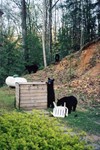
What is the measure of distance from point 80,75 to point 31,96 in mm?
7196

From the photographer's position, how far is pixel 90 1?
30359 mm

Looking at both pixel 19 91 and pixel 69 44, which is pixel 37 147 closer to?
pixel 19 91

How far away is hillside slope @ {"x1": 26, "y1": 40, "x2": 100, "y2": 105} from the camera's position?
1439 centimetres

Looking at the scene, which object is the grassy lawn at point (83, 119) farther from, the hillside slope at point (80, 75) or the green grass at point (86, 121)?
the hillside slope at point (80, 75)

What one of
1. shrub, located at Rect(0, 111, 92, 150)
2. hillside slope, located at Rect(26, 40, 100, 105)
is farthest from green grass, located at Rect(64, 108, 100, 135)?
shrub, located at Rect(0, 111, 92, 150)

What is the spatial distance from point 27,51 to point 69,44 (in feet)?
16.1

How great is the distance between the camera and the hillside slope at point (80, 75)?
14387 millimetres

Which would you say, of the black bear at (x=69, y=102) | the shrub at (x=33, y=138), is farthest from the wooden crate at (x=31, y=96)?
the shrub at (x=33, y=138)

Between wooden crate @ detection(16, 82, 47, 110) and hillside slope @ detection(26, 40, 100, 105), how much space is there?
73.7 inches

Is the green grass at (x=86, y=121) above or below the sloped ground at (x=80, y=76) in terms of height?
below

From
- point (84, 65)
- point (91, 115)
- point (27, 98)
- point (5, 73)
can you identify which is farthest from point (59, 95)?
point (5, 73)

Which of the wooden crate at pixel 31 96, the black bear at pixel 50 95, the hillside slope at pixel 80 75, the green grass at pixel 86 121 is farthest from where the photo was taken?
the hillside slope at pixel 80 75

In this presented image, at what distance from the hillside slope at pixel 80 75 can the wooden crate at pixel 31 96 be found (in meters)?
1.87

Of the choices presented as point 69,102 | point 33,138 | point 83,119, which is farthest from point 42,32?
point 33,138
